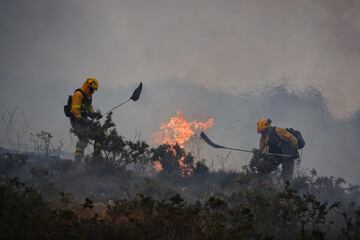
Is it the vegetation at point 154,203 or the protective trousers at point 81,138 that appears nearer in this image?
the vegetation at point 154,203

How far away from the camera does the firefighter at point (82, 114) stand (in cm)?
1346

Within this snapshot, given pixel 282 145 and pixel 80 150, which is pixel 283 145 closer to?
pixel 282 145

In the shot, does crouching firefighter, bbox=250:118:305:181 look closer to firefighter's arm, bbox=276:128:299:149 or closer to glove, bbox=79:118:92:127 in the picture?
firefighter's arm, bbox=276:128:299:149

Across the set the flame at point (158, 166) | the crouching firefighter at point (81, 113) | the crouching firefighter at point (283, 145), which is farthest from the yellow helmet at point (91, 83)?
the crouching firefighter at point (283, 145)

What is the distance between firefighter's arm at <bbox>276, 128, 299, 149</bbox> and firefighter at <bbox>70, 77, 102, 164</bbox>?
6929mm

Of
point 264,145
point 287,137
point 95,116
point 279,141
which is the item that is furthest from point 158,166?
point 287,137

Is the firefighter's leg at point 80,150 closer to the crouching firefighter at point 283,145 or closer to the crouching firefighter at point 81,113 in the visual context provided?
the crouching firefighter at point 81,113

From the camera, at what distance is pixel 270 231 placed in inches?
284

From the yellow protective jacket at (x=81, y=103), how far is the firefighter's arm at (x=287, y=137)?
7249mm

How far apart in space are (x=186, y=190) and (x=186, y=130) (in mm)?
9652

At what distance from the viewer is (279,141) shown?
582 inches

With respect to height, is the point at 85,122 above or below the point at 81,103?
below

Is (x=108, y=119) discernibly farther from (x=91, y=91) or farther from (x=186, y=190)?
(x=186, y=190)

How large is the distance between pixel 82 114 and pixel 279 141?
7553mm
